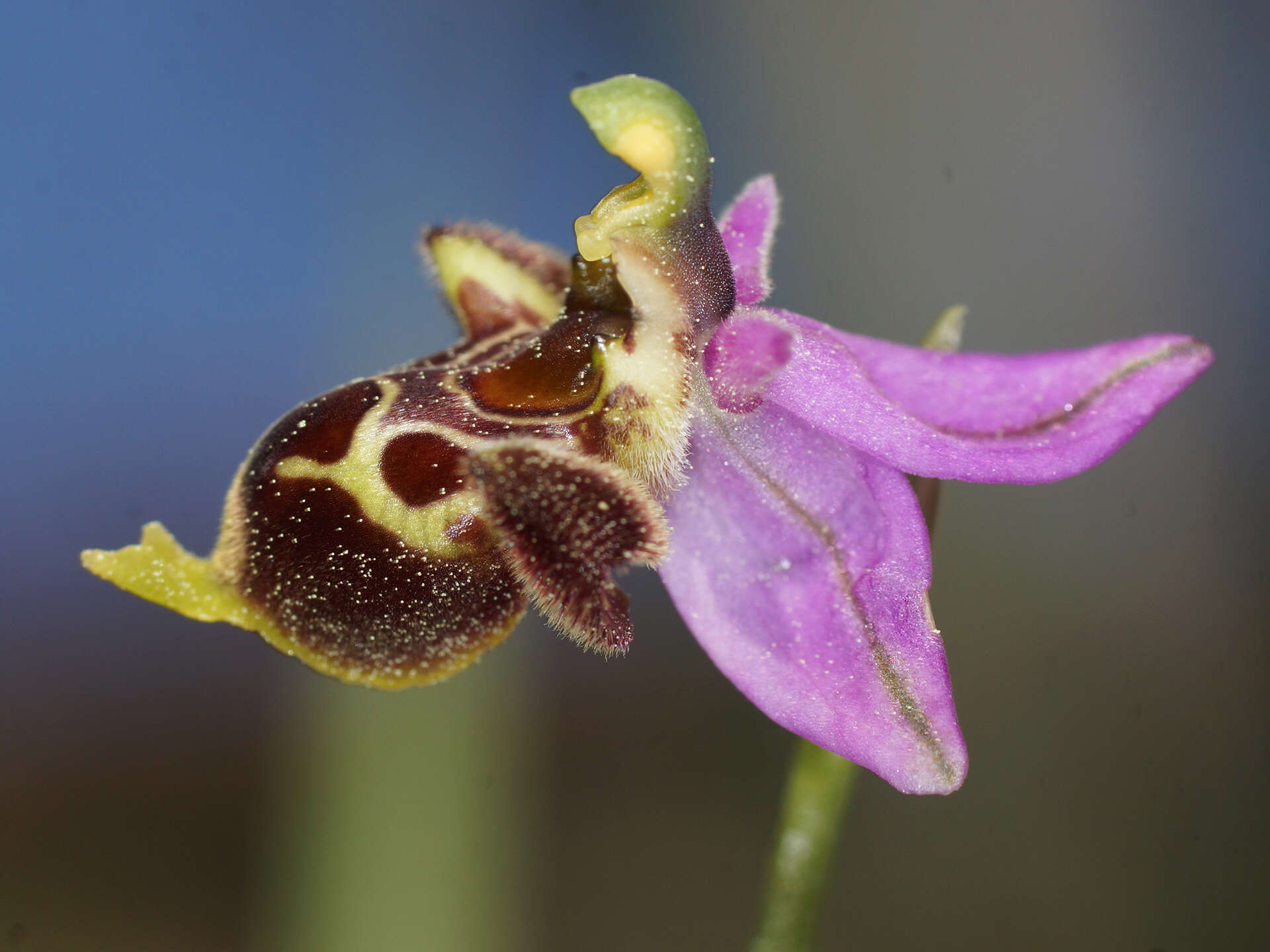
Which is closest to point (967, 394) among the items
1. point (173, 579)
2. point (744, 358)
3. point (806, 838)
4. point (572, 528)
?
point (744, 358)

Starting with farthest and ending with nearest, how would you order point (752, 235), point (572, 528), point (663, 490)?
point (752, 235)
point (663, 490)
point (572, 528)

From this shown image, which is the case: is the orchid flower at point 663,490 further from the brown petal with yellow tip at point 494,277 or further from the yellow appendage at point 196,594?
the brown petal with yellow tip at point 494,277

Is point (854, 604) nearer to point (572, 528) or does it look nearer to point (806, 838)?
point (572, 528)

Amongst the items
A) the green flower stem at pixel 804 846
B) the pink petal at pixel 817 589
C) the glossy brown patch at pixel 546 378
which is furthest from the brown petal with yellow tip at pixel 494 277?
the green flower stem at pixel 804 846

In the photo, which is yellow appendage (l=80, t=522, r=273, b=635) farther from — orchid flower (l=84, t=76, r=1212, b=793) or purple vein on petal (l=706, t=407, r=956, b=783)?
purple vein on petal (l=706, t=407, r=956, b=783)

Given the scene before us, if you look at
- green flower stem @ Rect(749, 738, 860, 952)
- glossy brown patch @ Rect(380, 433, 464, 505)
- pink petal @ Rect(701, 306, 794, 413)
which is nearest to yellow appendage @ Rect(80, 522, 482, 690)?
glossy brown patch @ Rect(380, 433, 464, 505)

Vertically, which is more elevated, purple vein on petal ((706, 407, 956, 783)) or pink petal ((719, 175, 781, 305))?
pink petal ((719, 175, 781, 305))
